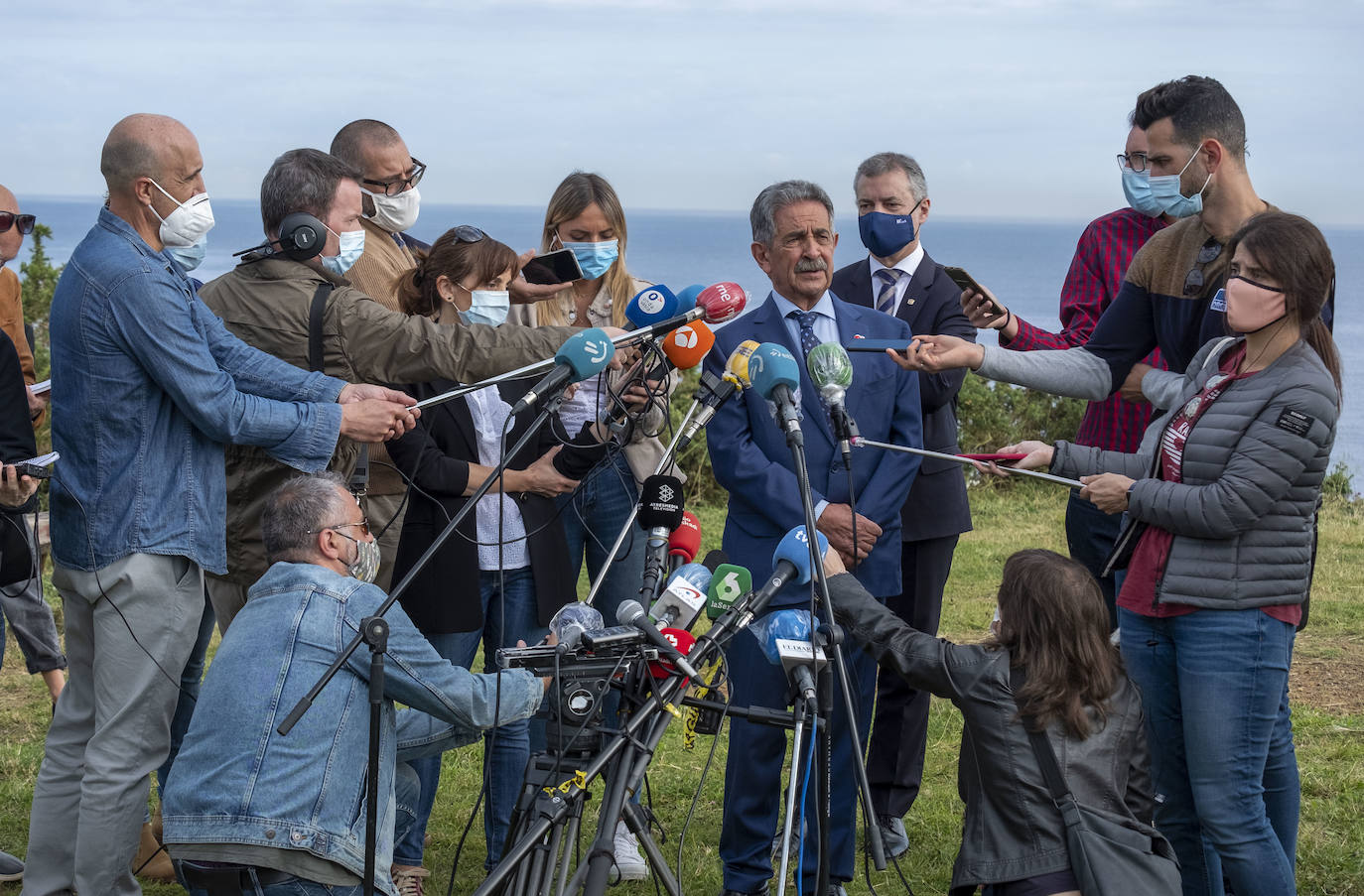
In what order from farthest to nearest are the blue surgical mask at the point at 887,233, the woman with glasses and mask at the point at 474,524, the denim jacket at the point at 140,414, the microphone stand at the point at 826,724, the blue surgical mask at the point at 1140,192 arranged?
the blue surgical mask at the point at 887,233 → the woman with glasses and mask at the point at 474,524 → the blue surgical mask at the point at 1140,192 → the denim jacket at the point at 140,414 → the microphone stand at the point at 826,724

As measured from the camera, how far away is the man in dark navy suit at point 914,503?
498 cm

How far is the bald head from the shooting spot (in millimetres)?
→ 3680

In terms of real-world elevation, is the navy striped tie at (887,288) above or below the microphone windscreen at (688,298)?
above

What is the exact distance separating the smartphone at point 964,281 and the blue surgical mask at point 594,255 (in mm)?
1256

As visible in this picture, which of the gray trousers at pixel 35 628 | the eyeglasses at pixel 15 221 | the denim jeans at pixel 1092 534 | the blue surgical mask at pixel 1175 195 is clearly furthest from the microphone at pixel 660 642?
Answer: the eyeglasses at pixel 15 221

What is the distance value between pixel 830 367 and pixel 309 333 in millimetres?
1609

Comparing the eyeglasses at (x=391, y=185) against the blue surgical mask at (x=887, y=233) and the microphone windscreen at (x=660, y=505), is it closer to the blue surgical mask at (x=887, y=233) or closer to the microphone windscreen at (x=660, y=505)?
the blue surgical mask at (x=887, y=233)

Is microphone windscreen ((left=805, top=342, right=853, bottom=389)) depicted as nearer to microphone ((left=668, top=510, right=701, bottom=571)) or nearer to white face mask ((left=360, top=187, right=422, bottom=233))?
microphone ((left=668, top=510, right=701, bottom=571))

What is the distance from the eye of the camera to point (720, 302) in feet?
11.8

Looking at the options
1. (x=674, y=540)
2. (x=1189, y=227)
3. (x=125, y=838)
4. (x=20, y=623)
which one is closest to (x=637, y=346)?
(x=674, y=540)

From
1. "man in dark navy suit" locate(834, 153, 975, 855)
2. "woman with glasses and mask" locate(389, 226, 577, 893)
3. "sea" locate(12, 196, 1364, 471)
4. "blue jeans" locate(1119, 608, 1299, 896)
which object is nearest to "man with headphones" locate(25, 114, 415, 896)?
"woman with glasses and mask" locate(389, 226, 577, 893)

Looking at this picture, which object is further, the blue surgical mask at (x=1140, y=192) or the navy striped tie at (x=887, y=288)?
the navy striped tie at (x=887, y=288)

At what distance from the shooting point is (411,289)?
14.8 ft

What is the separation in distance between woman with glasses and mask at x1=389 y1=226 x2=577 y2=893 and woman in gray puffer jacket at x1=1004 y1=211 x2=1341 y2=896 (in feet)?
5.94
